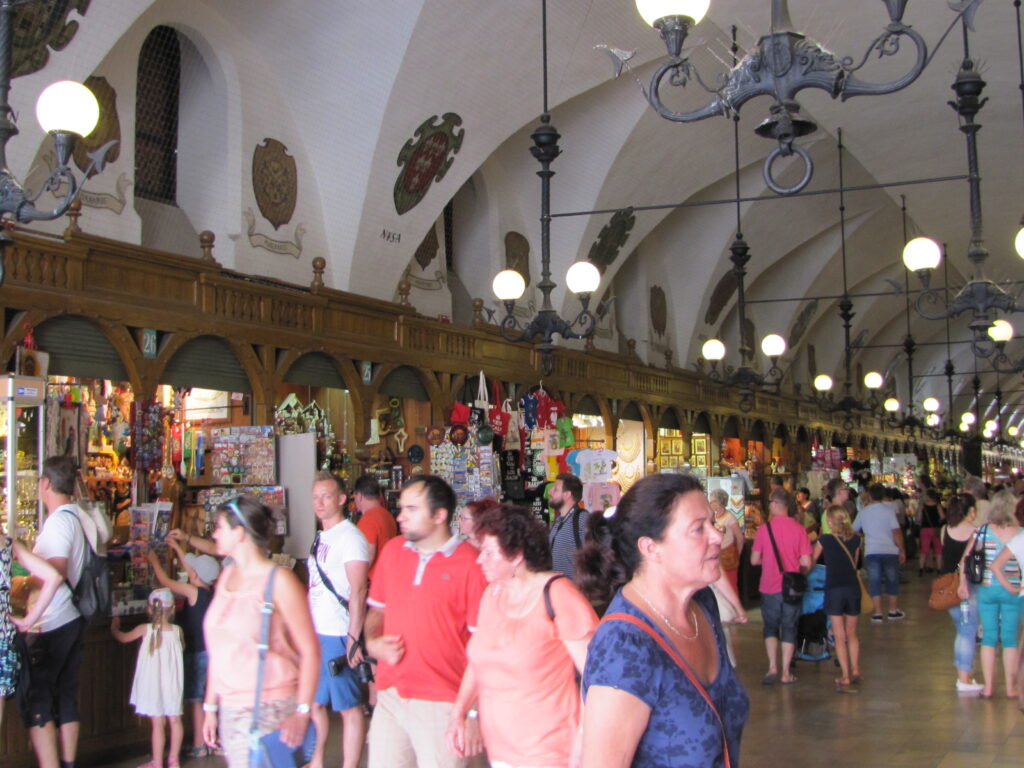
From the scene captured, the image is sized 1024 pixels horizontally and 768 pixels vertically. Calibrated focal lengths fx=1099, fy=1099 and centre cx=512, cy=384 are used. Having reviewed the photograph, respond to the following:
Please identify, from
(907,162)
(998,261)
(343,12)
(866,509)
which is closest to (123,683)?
(343,12)

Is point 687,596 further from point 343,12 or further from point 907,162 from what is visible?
point 907,162

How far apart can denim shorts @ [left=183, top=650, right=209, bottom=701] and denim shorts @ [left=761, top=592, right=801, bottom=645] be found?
13.3 feet

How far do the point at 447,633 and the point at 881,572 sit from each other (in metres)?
8.68

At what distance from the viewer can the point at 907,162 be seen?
14930mm

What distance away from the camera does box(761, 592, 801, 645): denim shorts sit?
8055 millimetres

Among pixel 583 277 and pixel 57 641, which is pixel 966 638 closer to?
pixel 583 277

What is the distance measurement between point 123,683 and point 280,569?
3.56 m

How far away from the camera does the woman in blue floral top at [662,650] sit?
6.82ft

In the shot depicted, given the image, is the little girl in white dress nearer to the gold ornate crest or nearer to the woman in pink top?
the woman in pink top

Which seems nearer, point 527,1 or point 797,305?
point 527,1

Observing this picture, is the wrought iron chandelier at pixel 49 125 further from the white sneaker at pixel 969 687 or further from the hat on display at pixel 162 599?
the white sneaker at pixel 969 687

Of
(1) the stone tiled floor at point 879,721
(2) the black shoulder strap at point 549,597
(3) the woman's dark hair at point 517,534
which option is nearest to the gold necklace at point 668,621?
(2) the black shoulder strap at point 549,597

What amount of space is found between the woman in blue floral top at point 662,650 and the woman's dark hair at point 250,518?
1439 mm

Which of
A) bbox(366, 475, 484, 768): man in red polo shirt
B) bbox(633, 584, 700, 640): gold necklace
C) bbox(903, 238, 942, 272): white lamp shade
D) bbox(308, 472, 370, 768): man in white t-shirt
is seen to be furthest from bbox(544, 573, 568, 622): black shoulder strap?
bbox(903, 238, 942, 272): white lamp shade
